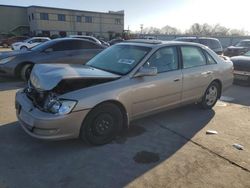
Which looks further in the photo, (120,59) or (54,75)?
(120,59)

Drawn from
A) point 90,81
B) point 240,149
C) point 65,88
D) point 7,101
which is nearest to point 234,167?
point 240,149

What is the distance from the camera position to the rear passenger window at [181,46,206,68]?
5.38m

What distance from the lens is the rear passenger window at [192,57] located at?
5.38 metres

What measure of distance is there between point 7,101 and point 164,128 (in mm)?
4110

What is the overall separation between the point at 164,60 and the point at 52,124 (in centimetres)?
247

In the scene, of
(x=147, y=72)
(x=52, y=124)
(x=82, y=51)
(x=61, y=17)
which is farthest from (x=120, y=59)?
(x=61, y=17)

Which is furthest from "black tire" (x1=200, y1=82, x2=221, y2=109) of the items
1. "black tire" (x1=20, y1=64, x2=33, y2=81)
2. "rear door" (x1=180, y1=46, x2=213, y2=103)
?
"black tire" (x1=20, y1=64, x2=33, y2=81)

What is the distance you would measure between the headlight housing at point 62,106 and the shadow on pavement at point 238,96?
16.4 ft

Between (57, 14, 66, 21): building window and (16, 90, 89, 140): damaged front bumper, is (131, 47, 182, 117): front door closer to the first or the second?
(16, 90, 89, 140): damaged front bumper

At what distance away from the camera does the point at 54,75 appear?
160 inches

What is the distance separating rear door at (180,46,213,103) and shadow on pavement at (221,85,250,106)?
69.1 inches

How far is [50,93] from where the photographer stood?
3904 millimetres

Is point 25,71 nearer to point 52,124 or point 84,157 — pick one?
point 52,124

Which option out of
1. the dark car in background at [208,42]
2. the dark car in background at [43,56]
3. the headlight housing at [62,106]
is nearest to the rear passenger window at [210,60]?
Answer: the headlight housing at [62,106]
